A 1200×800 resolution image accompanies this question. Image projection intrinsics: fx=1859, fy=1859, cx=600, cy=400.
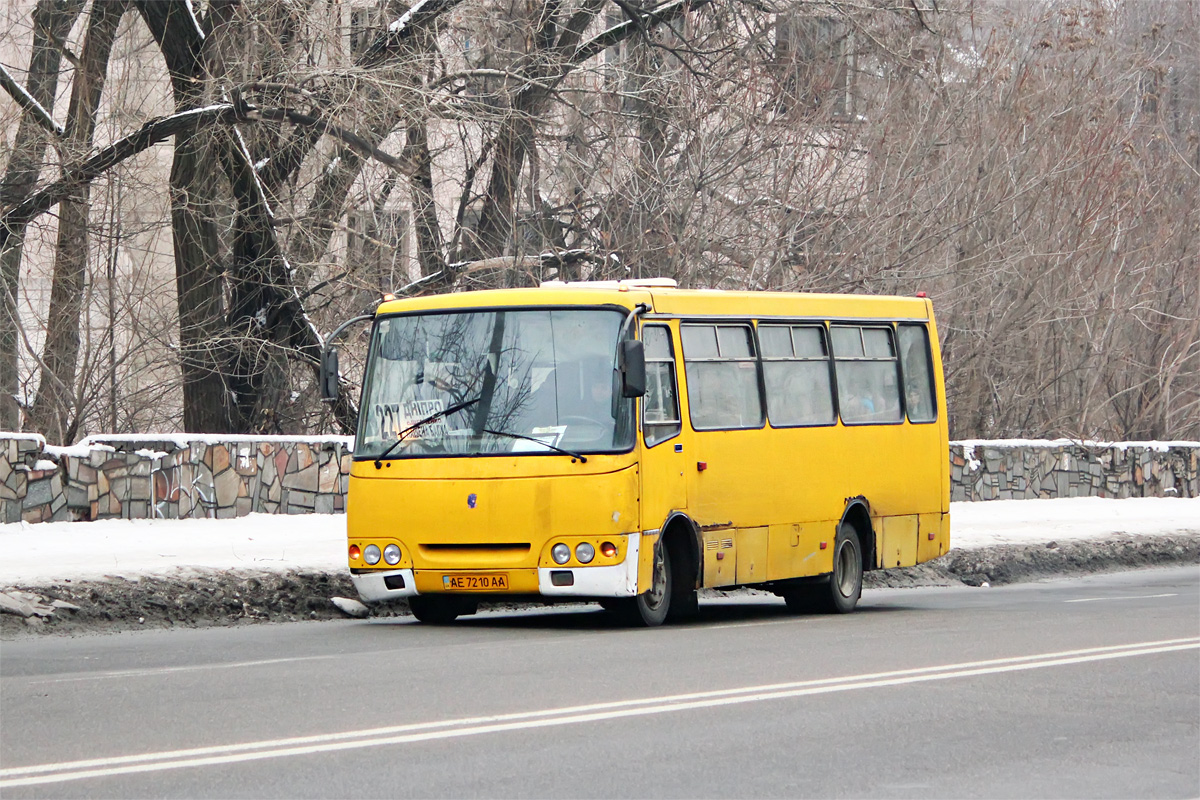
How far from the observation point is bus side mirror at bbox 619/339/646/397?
13.1 meters

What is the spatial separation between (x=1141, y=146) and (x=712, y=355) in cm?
2514

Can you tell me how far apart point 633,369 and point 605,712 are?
4533mm

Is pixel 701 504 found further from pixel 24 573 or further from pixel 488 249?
pixel 488 249

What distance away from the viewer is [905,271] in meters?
27.0

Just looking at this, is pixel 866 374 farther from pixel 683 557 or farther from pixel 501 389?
pixel 501 389

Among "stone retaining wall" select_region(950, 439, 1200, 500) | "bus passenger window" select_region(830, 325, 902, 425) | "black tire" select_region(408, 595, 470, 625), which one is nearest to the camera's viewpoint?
"black tire" select_region(408, 595, 470, 625)

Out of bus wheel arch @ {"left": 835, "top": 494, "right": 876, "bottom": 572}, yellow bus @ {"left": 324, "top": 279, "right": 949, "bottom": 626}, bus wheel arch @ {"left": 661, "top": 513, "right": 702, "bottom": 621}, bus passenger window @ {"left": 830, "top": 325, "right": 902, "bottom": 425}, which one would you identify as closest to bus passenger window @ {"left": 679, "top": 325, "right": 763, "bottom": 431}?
yellow bus @ {"left": 324, "top": 279, "right": 949, "bottom": 626}

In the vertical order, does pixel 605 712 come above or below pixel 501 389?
below

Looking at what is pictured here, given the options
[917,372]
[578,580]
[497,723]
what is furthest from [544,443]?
[917,372]

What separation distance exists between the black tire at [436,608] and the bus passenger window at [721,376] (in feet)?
7.74

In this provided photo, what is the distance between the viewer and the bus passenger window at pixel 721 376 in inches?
571

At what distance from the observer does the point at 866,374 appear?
17.0m

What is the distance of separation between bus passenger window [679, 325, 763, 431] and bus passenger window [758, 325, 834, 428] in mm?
274

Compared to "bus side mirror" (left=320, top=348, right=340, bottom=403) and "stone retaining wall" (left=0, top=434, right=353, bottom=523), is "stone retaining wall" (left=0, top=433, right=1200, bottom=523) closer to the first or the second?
"stone retaining wall" (left=0, top=434, right=353, bottom=523)
